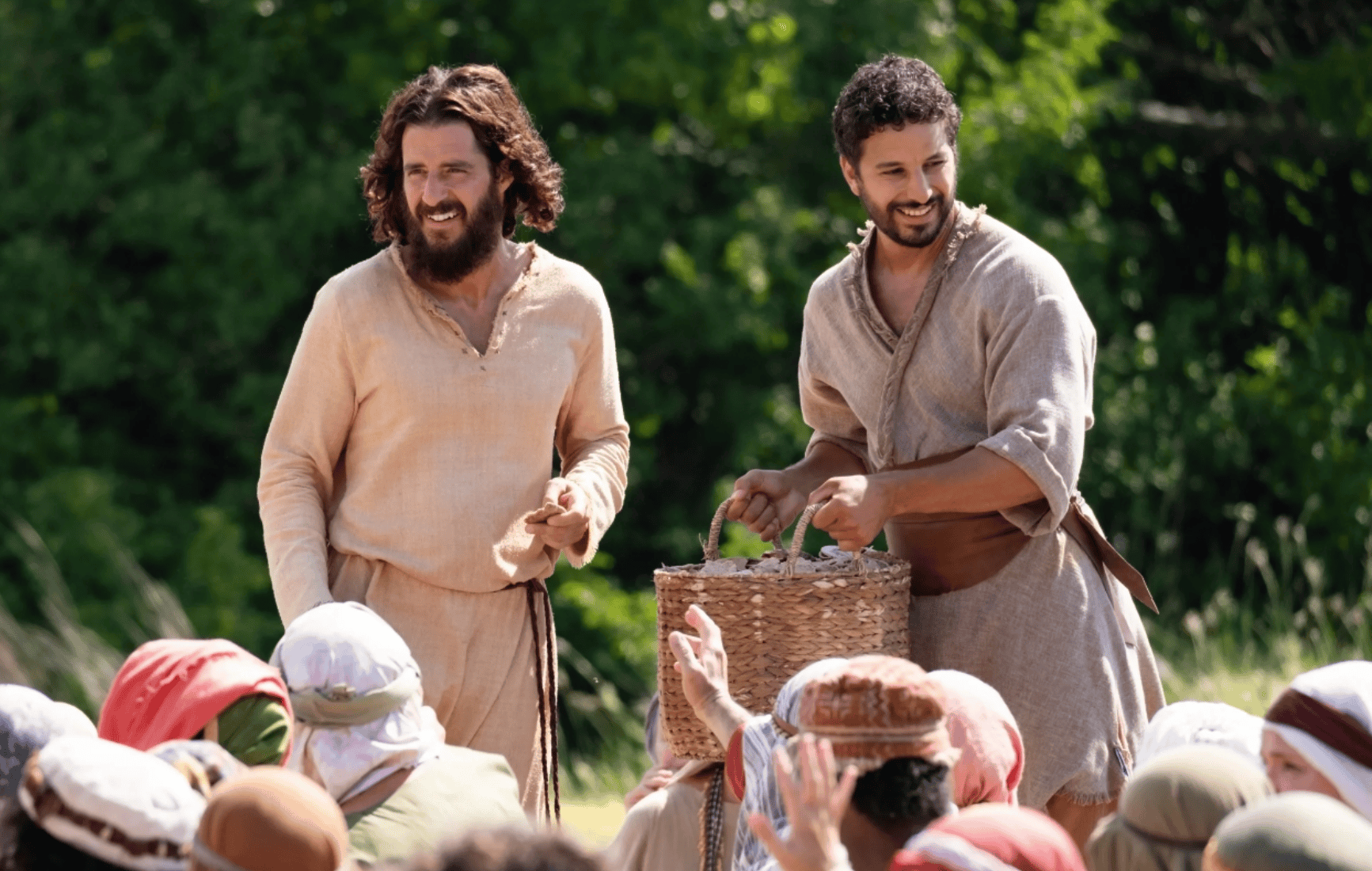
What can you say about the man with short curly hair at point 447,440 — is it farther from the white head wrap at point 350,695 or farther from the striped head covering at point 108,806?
the striped head covering at point 108,806

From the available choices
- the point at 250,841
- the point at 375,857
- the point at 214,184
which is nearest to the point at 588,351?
the point at 375,857

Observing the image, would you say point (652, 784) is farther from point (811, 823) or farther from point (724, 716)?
point (811, 823)

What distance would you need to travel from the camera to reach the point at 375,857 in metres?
2.65

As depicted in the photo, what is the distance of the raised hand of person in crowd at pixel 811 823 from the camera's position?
2.14 m

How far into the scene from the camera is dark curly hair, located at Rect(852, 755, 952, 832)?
7.69 feet

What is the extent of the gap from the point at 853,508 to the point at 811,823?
122 cm

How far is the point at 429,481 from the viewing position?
3.76 m

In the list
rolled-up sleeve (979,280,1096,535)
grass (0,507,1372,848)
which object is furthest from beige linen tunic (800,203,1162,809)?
grass (0,507,1372,848)

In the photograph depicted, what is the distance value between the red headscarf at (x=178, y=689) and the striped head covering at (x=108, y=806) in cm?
42

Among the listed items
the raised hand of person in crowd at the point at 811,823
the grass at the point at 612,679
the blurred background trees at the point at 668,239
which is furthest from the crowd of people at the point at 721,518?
the blurred background trees at the point at 668,239

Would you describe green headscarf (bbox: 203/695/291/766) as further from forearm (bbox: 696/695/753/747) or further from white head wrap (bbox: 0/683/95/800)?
forearm (bbox: 696/695/753/747)

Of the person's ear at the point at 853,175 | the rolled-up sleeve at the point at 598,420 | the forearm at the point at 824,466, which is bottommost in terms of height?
the forearm at the point at 824,466

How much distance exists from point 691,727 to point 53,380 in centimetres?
911

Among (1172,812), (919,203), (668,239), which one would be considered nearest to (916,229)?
(919,203)
